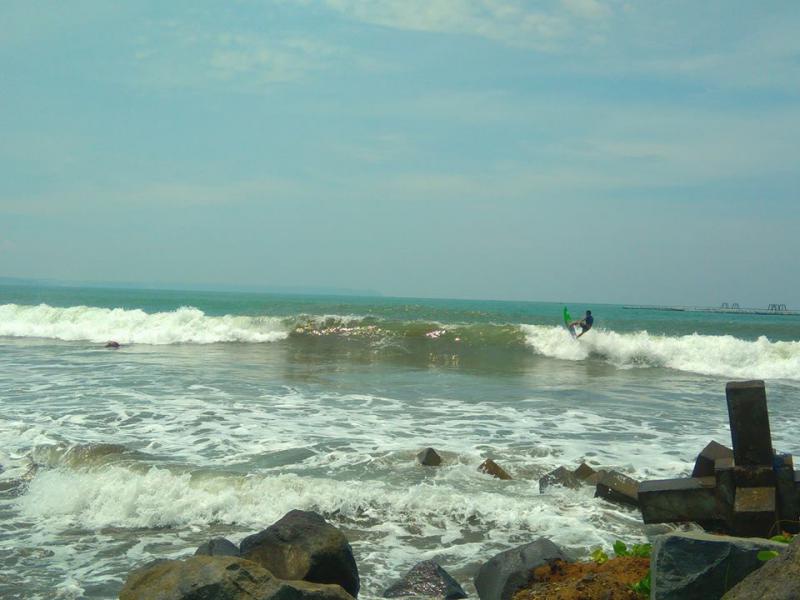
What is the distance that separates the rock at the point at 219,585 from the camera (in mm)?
4246

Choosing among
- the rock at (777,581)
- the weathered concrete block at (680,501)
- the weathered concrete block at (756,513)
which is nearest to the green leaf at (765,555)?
the rock at (777,581)

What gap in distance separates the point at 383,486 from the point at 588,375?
13752mm

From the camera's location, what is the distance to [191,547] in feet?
21.4

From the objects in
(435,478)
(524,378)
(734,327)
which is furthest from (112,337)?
(734,327)

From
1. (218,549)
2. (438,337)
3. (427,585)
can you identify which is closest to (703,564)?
(427,585)

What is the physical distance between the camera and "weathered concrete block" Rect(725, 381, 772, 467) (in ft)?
17.9

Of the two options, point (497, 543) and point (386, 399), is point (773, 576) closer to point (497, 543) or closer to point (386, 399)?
point (497, 543)

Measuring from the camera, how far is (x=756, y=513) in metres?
5.27

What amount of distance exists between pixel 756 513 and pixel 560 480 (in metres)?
3.16

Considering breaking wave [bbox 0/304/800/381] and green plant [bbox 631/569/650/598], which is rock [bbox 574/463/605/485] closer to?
green plant [bbox 631/569/650/598]

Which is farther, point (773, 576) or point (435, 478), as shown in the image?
point (435, 478)

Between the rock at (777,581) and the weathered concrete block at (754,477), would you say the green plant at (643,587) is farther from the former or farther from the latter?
the weathered concrete block at (754,477)

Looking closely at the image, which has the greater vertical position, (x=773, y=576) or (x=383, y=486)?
(x=773, y=576)

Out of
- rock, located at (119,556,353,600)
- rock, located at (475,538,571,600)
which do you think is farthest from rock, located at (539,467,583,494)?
rock, located at (119,556,353,600)
